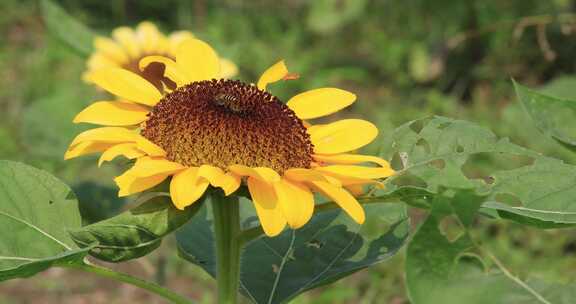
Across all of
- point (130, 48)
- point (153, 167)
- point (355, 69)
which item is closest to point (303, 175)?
point (153, 167)

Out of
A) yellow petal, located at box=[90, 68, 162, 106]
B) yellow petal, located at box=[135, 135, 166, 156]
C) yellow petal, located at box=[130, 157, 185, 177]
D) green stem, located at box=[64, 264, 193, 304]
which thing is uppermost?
yellow petal, located at box=[90, 68, 162, 106]

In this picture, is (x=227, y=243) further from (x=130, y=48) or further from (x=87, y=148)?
(x=130, y=48)

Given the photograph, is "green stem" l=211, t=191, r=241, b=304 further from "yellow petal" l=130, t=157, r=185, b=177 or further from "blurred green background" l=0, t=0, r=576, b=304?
"blurred green background" l=0, t=0, r=576, b=304

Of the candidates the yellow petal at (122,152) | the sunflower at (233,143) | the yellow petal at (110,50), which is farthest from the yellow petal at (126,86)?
the yellow petal at (110,50)

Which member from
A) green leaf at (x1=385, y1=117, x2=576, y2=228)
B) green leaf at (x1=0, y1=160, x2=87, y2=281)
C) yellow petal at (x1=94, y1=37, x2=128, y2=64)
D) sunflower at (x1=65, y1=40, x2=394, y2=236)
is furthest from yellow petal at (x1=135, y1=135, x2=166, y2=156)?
yellow petal at (x1=94, y1=37, x2=128, y2=64)

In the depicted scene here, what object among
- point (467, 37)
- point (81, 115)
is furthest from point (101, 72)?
point (467, 37)

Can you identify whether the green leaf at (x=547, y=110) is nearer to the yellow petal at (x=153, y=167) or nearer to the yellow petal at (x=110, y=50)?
the yellow petal at (x=153, y=167)
